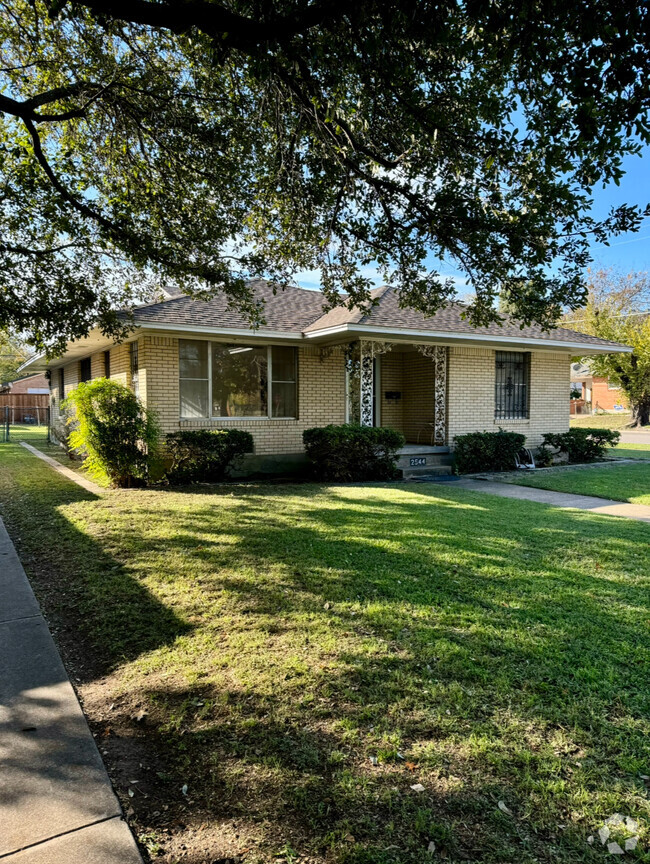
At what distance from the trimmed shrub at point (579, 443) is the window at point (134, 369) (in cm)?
1069

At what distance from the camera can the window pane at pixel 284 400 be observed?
13141 mm

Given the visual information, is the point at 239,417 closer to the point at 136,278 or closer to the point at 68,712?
the point at 136,278

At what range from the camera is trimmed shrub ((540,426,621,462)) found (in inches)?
612

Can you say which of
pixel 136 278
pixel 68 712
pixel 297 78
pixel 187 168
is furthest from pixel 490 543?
pixel 136 278

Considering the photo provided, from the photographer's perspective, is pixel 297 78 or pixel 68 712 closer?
pixel 68 712

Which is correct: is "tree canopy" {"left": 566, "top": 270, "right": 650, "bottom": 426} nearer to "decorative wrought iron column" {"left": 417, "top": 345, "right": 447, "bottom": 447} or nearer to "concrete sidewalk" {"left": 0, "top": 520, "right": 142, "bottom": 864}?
"decorative wrought iron column" {"left": 417, "top": 345, "right": 447, "bottom": 447}

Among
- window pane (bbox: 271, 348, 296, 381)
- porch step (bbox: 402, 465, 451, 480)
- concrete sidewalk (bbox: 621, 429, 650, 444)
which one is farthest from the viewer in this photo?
concrete sidewalk (bbox: 621, 429, 650, 444)

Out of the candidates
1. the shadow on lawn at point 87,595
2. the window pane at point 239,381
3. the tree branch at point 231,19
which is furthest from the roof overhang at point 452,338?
the tree branch at point 231,19

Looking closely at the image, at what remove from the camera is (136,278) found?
385 inches

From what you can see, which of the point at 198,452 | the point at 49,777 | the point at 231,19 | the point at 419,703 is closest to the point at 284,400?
the point at 198,452

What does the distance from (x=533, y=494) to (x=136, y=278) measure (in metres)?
8.31

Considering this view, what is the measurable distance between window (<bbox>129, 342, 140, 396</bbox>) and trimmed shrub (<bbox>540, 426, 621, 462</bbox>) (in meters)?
10.7

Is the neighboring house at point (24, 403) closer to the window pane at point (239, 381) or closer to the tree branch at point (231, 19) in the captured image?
the window pane at point (239, 381)

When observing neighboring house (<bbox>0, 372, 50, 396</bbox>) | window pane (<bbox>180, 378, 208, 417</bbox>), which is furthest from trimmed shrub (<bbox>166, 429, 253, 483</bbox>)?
neighboring house (<bbox>0, 372, 50, 396</bbox>)
